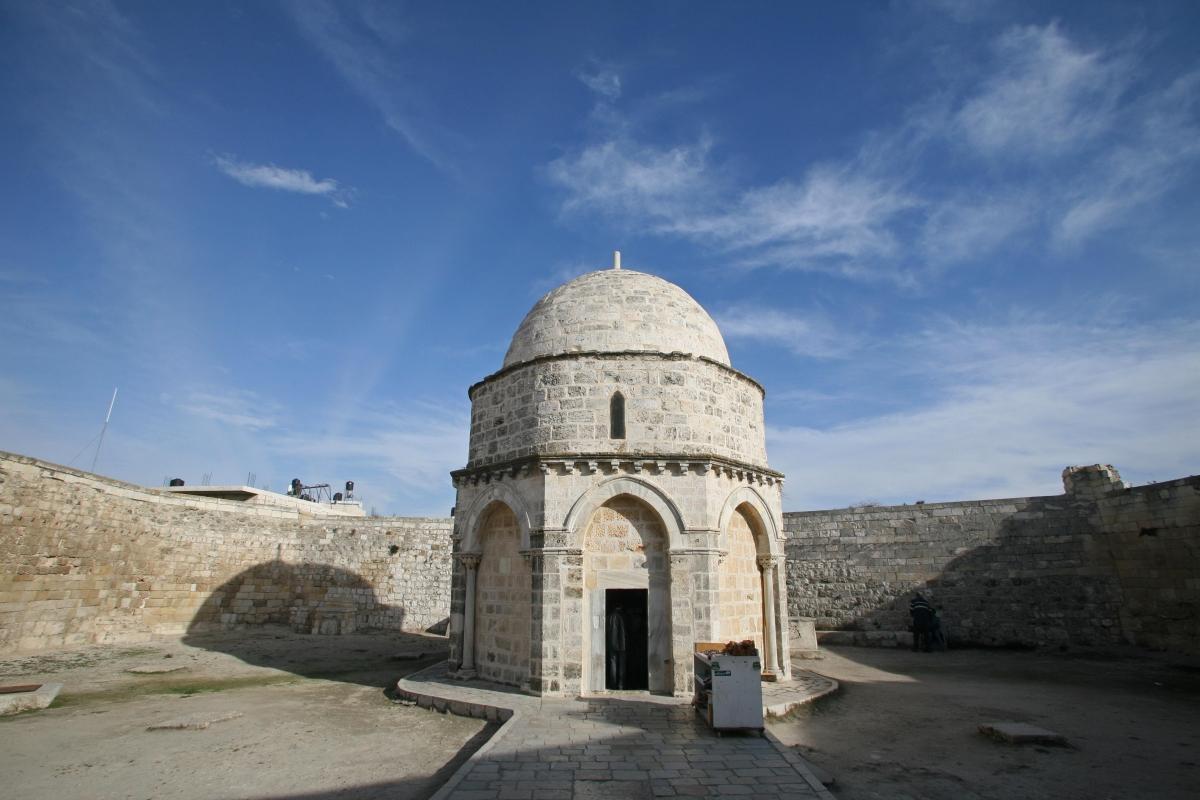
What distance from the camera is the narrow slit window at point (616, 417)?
11.5m

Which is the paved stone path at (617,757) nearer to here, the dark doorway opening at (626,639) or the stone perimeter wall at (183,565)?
the dark doorway opening at (626,639)

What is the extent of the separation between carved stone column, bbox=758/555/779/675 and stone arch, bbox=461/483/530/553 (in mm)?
4996

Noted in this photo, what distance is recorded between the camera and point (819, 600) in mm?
19109

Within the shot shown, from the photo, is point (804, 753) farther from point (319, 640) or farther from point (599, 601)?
point (319, 640)

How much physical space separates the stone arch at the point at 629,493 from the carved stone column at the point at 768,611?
283 centimetres

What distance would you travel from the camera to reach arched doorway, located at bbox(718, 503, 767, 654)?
1145 cm

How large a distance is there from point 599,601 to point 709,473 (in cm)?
302

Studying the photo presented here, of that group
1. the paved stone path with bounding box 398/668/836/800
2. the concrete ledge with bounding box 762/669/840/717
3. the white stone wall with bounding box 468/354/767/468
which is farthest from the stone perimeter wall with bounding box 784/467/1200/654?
the paved stone path with bounding box 398/668/836/800

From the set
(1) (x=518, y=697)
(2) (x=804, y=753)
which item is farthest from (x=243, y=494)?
(2) (x=804, y=753)

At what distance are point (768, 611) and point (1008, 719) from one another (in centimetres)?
416

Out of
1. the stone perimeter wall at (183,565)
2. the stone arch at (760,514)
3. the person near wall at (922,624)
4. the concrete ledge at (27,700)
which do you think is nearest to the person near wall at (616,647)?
the stone arch at (760,514)

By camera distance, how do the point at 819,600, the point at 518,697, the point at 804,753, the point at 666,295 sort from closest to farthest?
1. the point at 804,753
2. the point at 518,697
3. the point at 666,295
4. the point at 819,600

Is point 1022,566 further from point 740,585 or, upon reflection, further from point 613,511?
point 613,511

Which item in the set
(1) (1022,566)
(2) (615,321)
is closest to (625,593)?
(2) (615,321)
